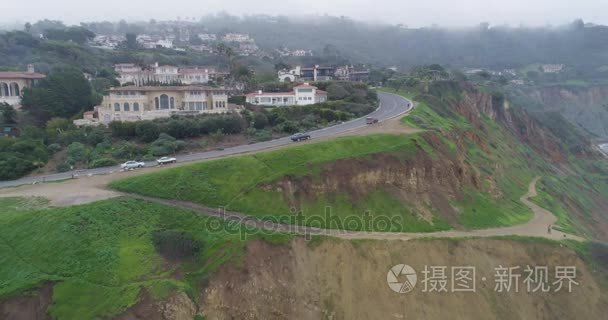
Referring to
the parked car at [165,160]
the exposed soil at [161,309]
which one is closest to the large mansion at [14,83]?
the parked car at [165,160]

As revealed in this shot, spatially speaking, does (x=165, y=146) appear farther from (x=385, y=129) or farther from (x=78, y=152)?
(x=385, y=129)

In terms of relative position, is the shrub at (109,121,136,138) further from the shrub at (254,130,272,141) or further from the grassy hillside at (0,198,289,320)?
the grassy hillside at (0,198,289,320)

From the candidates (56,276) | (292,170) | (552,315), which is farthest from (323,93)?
(56,276)

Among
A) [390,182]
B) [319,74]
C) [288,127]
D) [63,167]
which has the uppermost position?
[319,74]

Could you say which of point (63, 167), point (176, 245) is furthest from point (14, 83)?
point (176, 245)

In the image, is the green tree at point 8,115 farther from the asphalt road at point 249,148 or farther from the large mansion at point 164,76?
the large mansion at point 164,76

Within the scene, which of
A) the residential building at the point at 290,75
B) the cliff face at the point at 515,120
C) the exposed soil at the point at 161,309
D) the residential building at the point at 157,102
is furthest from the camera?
the residential building at the point at 290,75

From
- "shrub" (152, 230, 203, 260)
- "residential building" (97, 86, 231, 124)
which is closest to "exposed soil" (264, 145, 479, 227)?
"shrub" (152, 230, 203, 260)

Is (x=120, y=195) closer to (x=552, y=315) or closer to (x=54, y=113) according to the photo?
(x=54, y=113)
